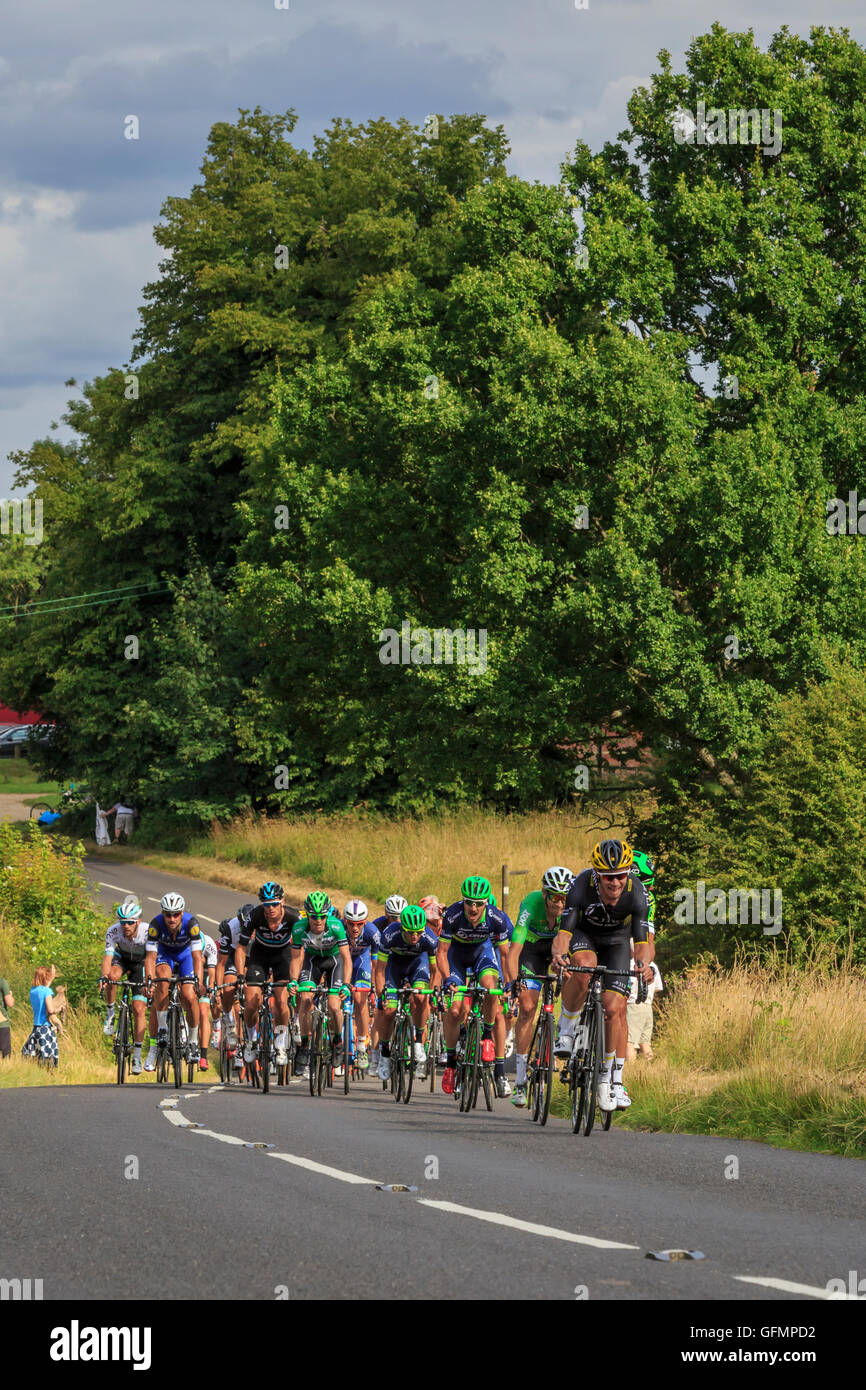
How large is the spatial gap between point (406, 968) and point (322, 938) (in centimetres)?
105

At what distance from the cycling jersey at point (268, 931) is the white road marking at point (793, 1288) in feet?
32.9

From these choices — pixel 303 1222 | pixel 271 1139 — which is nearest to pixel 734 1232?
pixel 303 1222

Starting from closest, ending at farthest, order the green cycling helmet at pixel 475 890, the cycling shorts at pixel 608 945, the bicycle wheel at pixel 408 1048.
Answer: the cycling shorts at pixel 608 945 → the green cycling helmet at pixel 475 890 → the bicycle wheel at pixel 408 1048

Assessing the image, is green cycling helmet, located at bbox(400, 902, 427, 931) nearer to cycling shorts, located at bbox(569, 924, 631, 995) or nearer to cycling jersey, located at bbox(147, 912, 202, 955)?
cycling jersey, located at bbox(147, 912, 202, 955)

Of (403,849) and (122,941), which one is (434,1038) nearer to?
(122,941)

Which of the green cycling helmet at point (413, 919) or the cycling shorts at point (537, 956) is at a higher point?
the green cycling helmet at point (413, 919)

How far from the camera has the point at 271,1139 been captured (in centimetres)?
1134

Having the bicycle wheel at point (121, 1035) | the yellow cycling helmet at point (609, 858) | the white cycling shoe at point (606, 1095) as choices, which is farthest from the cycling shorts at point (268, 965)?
the yellow cycling helmet at point (609, 858)

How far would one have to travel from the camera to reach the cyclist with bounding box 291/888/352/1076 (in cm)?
1559

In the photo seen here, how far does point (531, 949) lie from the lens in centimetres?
1351

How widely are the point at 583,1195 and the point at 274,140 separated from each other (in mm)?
45784

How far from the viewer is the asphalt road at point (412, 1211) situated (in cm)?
627

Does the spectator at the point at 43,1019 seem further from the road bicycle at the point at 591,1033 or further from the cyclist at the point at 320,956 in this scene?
the road bicycle at the point at 591,1033

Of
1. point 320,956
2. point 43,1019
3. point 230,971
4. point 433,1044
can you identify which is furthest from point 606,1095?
point 43,1019
